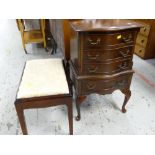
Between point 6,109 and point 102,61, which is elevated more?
point 102,61

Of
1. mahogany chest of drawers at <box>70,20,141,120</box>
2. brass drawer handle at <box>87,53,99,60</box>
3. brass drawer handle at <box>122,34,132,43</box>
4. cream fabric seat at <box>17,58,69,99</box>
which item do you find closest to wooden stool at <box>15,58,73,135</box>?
cream fabric seat at <box>17,58,69,99</box>

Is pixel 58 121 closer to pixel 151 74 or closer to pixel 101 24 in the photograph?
pixel 101 24

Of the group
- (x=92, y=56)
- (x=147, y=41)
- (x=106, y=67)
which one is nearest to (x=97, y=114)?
(x=106, y=67)

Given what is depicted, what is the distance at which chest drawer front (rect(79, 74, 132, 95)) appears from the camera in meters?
1.36

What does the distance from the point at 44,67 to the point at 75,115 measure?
55cm

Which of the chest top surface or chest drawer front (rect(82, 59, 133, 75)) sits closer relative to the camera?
the chest top surface

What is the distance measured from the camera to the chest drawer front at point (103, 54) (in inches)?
48.3

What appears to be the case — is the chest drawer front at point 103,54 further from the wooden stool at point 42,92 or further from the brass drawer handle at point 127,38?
the wooden stool at point 42,92

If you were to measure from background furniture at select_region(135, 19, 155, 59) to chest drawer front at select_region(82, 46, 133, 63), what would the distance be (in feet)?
4.57

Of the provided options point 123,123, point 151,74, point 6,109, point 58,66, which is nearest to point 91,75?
point 58,66

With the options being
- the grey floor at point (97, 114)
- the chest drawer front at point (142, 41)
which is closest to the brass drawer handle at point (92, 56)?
the grey floor at point (97, 114)

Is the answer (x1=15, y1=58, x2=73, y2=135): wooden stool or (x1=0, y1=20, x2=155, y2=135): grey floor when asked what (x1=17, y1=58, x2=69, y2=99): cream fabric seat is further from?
(x1=0, y1=20, x2=155, y2=135): grey floor

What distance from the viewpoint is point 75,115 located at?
5.48 feet

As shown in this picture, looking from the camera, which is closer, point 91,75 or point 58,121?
point 91,75
